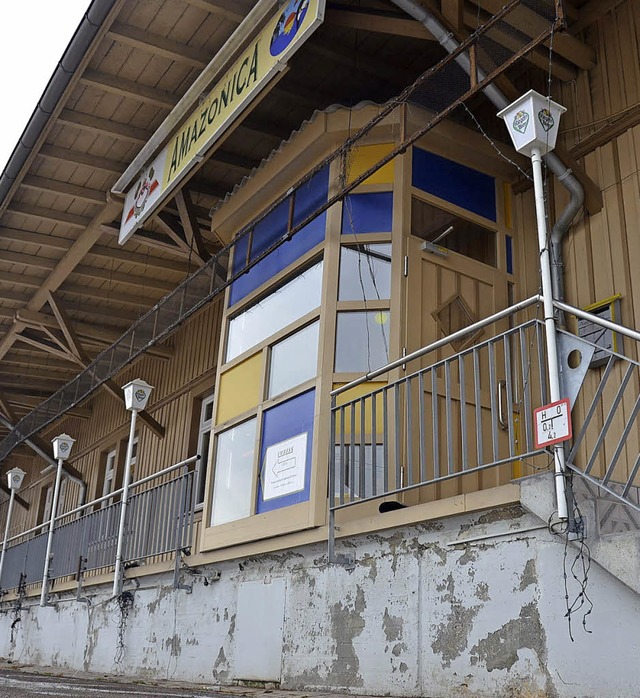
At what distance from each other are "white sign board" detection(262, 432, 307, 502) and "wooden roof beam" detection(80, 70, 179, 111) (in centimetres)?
337

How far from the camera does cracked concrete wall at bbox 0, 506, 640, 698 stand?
3662 mm

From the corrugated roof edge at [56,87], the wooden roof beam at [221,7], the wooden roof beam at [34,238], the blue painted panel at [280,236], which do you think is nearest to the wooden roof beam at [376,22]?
the wooden roof beam at [221,7]

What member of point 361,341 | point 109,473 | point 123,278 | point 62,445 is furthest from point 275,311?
point 109,473

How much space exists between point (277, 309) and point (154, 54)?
2406mm

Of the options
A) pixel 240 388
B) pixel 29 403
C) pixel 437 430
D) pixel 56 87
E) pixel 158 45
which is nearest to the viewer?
pixel 437 430

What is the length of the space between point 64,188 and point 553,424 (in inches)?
269

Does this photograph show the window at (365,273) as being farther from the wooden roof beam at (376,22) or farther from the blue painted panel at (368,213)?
the wooden roof beam at (376,22)

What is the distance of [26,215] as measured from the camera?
9531mm

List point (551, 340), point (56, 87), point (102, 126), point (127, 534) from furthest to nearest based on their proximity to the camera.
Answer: point (127, 534) → point (102, 126) → point (56, 87) → point (551, 340)

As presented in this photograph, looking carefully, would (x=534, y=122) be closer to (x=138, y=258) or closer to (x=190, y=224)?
(x=190, y=224)

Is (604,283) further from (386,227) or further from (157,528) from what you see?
(157,528)

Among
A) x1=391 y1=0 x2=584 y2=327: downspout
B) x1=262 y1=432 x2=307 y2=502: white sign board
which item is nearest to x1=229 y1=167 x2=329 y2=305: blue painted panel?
x1=391 y1=0 x2=584 y2=327: downspout

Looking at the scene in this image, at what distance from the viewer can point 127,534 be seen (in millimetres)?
8594

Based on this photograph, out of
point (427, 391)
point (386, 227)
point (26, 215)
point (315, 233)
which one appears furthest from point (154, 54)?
point (427, 391)
